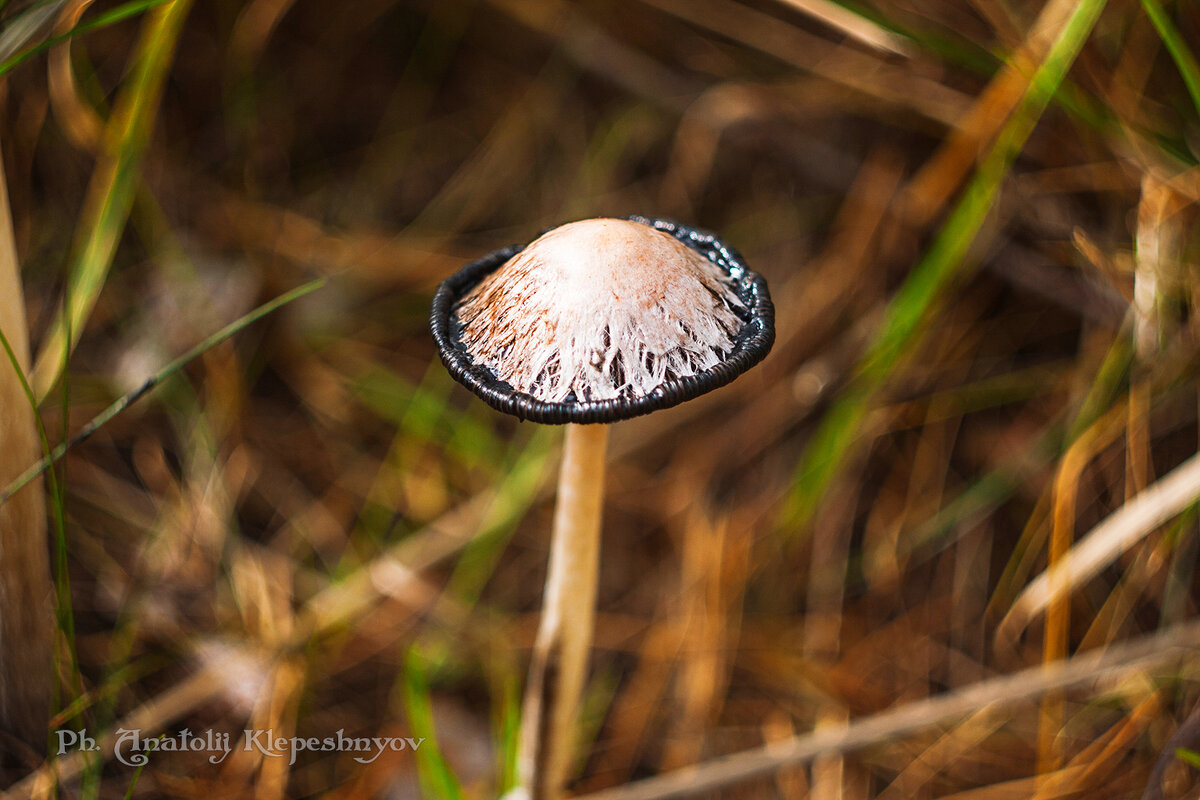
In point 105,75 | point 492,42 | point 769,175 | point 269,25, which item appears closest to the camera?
point 269,25

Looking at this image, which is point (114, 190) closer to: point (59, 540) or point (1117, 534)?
point (59, 540)

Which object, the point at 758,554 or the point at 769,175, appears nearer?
the point at 758,554

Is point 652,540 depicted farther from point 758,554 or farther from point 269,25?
point 269,25

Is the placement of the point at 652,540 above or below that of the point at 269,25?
below

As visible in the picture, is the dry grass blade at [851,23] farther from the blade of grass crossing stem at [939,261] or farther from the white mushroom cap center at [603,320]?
the white mushroom cap center at [603,320]

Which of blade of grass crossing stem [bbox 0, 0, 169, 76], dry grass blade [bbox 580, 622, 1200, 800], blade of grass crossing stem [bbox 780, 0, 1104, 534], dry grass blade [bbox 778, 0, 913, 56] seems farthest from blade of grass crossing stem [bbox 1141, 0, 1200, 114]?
blade of grass crossing stem [bbox 0, 0, 169, 76]

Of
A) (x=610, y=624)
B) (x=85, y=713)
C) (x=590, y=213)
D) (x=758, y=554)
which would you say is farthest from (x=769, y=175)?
(x=85, y=713)

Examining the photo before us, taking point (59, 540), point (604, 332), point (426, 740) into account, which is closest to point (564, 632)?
point (426, 740)

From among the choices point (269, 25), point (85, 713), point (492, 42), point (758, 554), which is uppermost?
point (492, 42)
